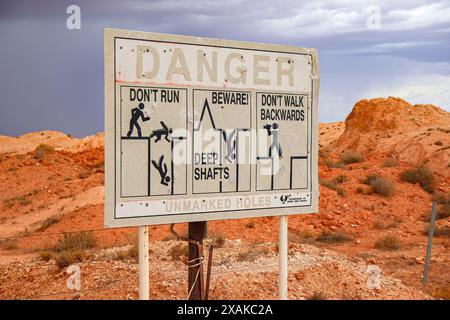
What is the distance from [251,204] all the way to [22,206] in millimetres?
15094

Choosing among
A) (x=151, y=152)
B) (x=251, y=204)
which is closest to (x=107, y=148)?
(x=151, y=152)

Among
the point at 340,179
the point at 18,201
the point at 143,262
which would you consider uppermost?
the point at 143,262

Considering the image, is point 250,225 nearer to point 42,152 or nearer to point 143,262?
point 143,262

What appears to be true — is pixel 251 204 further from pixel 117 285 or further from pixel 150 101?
pixel 117 285

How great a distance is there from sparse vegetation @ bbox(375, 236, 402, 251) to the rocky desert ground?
0.03 m

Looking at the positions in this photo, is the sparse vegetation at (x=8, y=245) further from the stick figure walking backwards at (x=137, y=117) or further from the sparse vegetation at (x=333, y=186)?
the sparse vegetation at (x=333, y=186)

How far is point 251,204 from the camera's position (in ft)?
16.4

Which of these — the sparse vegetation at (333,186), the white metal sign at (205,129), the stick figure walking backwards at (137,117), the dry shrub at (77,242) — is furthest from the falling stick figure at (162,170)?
the sparse vegetation at (333,186)

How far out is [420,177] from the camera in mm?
19344

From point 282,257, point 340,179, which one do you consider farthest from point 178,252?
point 340,179

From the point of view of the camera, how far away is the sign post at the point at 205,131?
4.40 meters

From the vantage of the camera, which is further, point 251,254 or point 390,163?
point 390,163

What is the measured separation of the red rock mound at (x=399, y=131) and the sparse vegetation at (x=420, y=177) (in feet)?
11.5

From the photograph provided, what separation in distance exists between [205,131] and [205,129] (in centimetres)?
2
